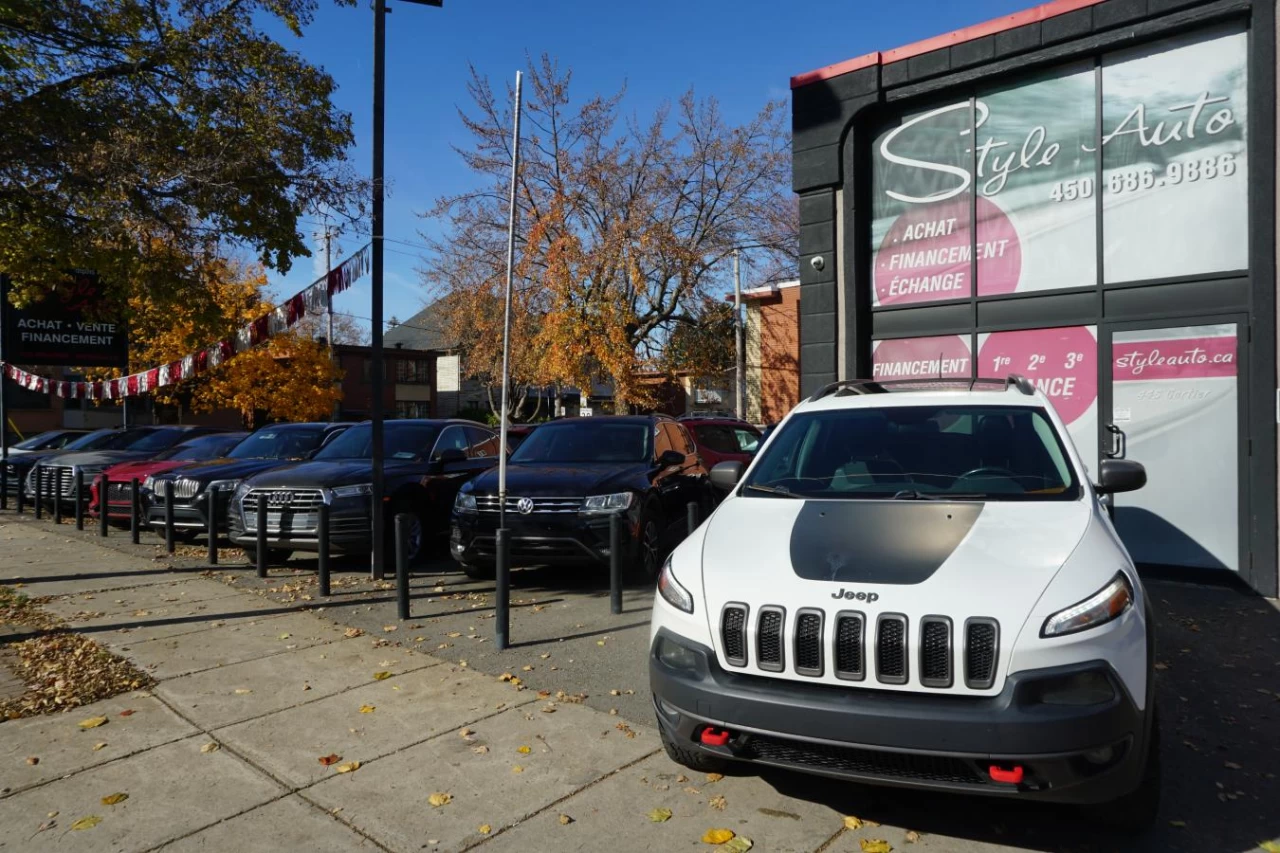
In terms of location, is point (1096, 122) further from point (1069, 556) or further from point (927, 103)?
point (1069, 556)

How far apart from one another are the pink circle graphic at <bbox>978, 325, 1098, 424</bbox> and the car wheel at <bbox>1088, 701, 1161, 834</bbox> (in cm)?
594

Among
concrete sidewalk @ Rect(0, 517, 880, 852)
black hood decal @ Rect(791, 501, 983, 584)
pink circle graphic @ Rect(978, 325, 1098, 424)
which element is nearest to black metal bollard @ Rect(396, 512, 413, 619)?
concrete sidewalk @ Rect(0, 517, 880, 852)

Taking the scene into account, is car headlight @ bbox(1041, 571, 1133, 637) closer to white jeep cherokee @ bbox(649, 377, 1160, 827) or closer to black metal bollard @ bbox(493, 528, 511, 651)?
white jeep cherokee @ bbox(649, 377, 1160, 827)

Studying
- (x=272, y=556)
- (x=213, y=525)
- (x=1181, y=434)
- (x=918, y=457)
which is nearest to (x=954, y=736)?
(x=918, y=457)

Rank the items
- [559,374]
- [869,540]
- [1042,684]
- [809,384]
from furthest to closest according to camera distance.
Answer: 1. [559,374]
2. [809,384]
3. [869,540]
4. [1042,684]

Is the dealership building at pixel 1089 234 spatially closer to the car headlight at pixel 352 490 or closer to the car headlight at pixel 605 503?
the car headlight at pixel 605 503

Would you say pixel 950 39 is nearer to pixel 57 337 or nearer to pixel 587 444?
pixel 587 444

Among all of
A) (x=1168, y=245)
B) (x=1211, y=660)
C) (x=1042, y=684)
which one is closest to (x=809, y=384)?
(x=1168, y=245)

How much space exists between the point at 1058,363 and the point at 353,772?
7658 millimetres

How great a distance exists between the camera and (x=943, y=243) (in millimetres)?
9648

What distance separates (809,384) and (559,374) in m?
15.2

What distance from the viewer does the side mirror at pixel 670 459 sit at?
26.5ft

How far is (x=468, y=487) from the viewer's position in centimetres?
800

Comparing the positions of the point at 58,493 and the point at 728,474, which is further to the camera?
the point at 58,493
